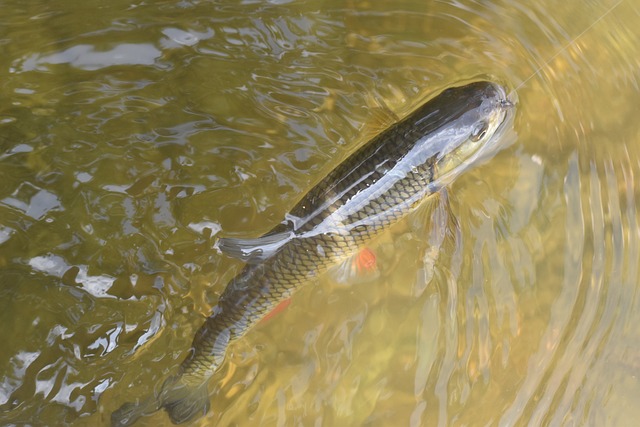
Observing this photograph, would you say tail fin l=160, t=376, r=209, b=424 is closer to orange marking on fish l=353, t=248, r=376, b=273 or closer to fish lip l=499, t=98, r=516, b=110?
orange marking on fish l=353, t=248, r=376, b=273

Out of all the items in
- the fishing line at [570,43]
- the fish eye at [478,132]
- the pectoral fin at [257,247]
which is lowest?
the pectoral fin at [257,247]

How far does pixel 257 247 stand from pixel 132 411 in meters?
0.96

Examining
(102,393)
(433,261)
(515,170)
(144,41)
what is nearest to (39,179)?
(144,41)

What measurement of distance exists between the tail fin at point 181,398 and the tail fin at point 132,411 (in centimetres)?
7

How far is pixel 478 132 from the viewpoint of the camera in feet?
7.77

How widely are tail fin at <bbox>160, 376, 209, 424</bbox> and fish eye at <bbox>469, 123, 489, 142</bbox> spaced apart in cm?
153

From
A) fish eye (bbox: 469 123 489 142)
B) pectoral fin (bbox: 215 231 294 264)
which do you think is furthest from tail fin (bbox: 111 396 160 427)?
fish eye (bbox: 469 123 489 142)

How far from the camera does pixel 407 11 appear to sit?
2.88 m

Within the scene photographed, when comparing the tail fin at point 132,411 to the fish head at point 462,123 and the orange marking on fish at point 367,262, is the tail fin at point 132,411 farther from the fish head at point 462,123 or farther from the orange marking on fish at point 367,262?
the fish head at point 462,123

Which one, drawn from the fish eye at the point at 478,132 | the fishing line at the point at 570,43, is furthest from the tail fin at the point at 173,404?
the fishing line at the point at 570,43

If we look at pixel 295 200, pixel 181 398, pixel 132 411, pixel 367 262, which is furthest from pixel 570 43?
pixel 132 411

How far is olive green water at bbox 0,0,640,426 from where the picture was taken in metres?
2.57

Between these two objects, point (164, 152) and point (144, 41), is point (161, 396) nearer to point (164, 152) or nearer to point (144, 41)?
point (164, 152)

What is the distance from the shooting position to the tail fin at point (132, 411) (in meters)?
2.51
